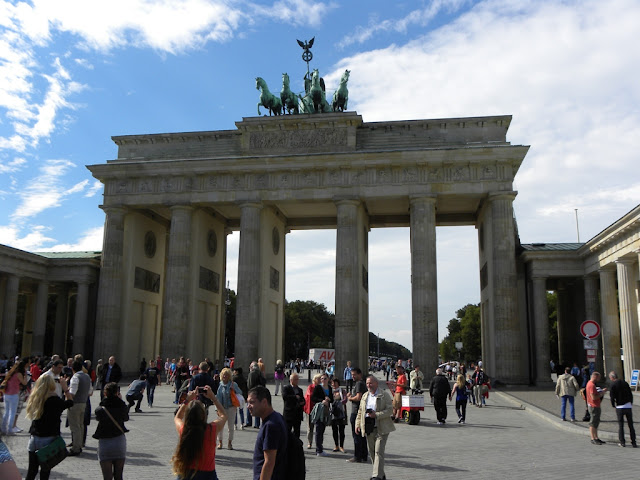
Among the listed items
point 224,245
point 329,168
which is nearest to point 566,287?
point 329,168

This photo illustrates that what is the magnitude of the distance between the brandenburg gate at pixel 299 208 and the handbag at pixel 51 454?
31381 millimetres

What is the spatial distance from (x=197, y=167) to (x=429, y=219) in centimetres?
1678

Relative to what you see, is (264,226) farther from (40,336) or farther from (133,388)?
(133,388)

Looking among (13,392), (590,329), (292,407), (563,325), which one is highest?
(563,325)

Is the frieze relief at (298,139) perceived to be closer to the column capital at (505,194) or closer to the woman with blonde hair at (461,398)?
the column capital at (505,194)

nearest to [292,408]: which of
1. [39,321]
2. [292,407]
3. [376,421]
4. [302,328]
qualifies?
[292,407]

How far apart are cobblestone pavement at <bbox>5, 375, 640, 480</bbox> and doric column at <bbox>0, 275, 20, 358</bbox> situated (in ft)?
86.5

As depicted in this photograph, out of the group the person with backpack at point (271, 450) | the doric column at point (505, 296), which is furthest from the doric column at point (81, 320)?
the person with backpack at point (271, 450)

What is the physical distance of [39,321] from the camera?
4572 cm

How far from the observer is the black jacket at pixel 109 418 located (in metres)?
8.47

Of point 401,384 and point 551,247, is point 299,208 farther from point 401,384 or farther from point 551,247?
point 401,384

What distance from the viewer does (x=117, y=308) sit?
42.7 meters

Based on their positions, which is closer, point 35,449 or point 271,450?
point 271,450

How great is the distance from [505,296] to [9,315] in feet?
114
